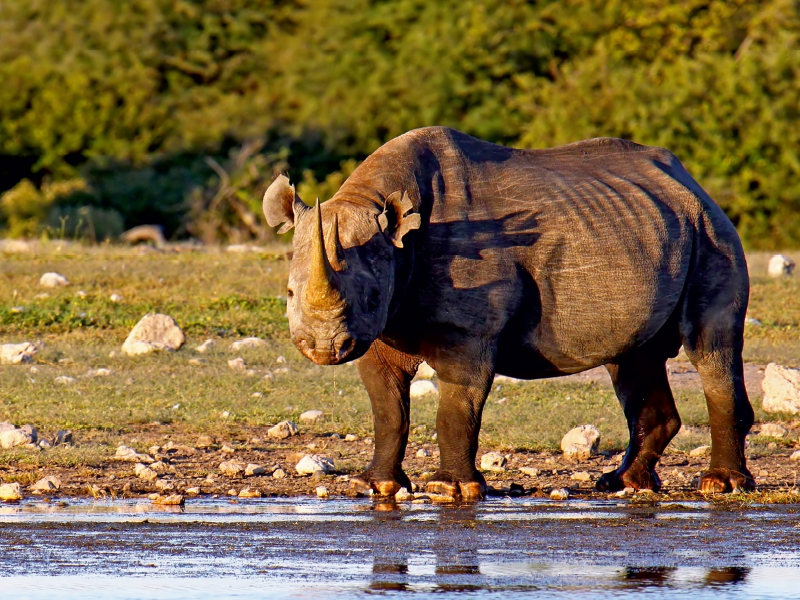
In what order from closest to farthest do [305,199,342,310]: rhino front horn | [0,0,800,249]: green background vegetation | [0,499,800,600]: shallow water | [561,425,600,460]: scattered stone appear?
[0,499,800,600]: shallow water → [305,199,342,310]: rhino front horn → [561,425,600,460]: scattered stone → [0,0,800,249]: green background vegetation

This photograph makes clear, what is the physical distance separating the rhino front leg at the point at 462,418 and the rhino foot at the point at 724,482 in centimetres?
129

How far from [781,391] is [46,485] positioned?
5.16 m

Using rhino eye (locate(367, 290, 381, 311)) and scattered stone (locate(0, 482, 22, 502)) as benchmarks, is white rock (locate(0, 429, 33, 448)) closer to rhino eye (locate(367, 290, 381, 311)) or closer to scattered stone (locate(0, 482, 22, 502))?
scattered stone (locate(0, 482, 22, 502))

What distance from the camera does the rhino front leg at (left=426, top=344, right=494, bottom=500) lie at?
24.9 ft

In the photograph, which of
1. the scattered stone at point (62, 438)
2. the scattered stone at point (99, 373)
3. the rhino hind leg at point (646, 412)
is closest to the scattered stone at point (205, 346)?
the scattered stone at point (99, 373)

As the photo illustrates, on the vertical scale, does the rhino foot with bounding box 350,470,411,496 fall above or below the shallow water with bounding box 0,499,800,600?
below

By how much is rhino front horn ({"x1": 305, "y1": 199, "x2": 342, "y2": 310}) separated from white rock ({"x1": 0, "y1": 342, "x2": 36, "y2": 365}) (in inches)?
208

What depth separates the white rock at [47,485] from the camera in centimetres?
758

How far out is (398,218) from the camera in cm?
733

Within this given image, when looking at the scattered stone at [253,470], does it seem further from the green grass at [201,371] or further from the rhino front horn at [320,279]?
the rhino front horn at [320,279]

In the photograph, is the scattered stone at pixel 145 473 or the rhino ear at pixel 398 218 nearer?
the rhino ear at pixel 398 218

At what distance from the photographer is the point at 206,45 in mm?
36406

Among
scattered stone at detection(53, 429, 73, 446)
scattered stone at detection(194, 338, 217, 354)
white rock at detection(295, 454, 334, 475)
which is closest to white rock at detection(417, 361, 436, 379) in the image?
scattered stone at detection(194, 338, 217, 354)

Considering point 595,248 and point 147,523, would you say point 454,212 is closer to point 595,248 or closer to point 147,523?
point 595,248
